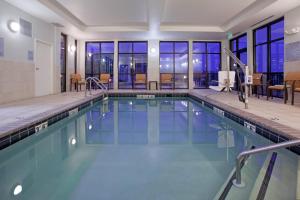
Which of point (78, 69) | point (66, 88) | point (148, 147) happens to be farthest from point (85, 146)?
point (78, 69)

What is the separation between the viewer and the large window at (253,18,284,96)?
8.49 m

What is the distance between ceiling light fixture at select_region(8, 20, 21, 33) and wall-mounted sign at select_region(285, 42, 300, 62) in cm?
710

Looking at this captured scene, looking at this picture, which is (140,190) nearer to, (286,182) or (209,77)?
(286,182)

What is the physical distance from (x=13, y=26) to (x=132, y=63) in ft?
23.5

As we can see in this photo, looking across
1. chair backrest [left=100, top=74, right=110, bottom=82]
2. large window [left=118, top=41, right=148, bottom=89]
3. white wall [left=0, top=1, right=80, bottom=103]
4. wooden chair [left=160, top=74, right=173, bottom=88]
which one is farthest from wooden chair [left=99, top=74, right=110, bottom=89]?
white wall [left=0, top=1, right=80, bottom=103]

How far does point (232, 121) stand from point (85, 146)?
119 inches

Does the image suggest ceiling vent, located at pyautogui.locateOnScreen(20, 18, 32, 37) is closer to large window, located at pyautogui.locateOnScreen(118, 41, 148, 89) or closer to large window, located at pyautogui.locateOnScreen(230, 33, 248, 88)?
large window, located at pyautogui.locateOnScreen(118, 41, 148, 89)

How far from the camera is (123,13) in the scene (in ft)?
28.4

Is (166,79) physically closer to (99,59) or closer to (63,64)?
(99,59)

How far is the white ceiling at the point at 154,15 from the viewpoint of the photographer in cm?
729

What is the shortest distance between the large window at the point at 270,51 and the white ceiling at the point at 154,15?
1.62 ft

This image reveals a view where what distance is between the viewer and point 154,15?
324 inches

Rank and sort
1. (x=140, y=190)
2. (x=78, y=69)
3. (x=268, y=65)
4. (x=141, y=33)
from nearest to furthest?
1. (x=140, y=190)
2. (x=268, y=65)
3. (x=141, y=33)
4. (x=78, y=69)

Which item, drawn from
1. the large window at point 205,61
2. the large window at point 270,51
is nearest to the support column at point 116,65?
the large window at point 205,61
